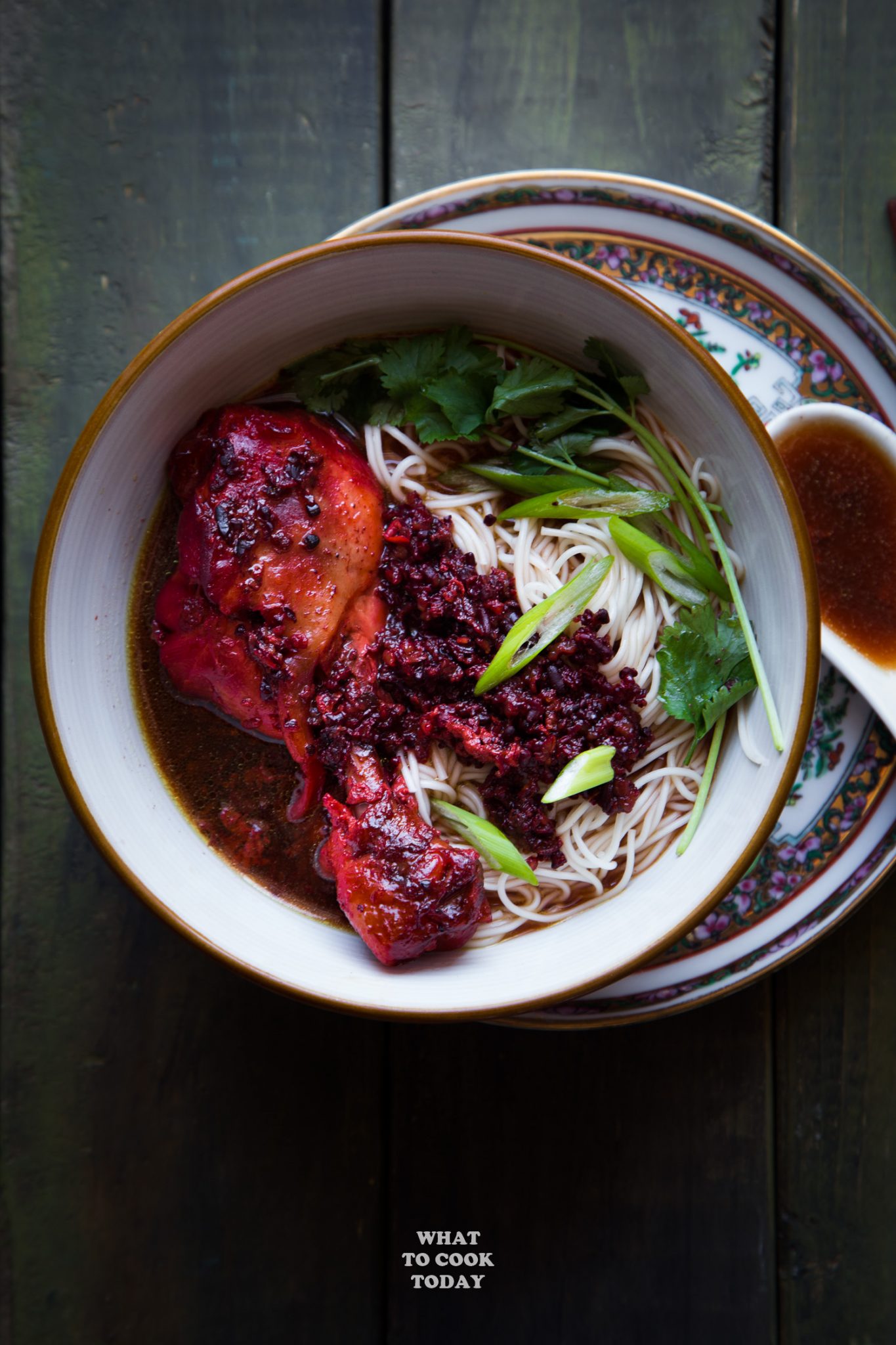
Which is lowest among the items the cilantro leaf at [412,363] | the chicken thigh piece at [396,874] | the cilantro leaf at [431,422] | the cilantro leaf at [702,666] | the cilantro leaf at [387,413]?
the chicken thigh piece at [396,874]

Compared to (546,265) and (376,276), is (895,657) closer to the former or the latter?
(546,265)

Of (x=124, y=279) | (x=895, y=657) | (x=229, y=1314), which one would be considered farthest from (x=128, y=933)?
(x=895, y=657)

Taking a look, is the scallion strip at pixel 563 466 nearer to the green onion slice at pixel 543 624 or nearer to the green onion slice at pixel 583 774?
the green onion slice at pixel 543 624

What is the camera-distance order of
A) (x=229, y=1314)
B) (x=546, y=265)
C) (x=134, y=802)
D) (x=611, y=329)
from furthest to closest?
1. (x=229, y=1314)
2. (x=134, y=802)
3. (x=611, y=329)
4. (x=546, y=265)

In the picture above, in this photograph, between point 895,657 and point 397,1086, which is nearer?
point 895,657

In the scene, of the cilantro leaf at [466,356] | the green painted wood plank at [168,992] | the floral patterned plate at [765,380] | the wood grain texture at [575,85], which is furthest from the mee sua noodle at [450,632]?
the wood grain texture at [575,85]

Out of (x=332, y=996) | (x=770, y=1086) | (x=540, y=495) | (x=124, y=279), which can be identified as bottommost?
(x=770, y=1086)
